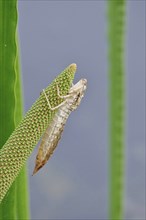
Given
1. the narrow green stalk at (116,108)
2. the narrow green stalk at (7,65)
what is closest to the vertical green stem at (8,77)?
the narrow green stalk at (7,65)

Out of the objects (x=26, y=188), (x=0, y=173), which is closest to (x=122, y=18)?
(x=26, y=188)

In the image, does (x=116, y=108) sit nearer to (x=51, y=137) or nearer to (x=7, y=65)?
(x=51, y=137)

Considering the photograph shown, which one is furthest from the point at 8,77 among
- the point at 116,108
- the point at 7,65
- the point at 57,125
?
the point at 116,108

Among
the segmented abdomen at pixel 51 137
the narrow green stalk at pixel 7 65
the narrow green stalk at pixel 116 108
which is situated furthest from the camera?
the narrow green stalk at pixel 116 108

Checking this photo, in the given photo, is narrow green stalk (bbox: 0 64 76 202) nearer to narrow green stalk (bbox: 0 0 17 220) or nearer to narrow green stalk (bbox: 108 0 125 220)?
narrow green stalk (bbox: 0 0 17 220)

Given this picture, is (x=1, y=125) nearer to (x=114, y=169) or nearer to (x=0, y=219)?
(x=0, y=219)

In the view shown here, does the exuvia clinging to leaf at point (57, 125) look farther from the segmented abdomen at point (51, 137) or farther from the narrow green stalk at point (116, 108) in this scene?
the narrow green stalk at point (116, 108)
